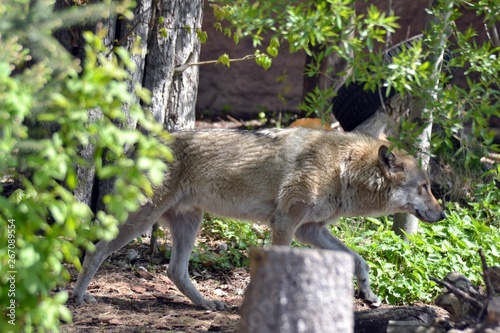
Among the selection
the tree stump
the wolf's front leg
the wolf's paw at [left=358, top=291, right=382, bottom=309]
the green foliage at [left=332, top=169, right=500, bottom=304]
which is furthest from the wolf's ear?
the tree stump

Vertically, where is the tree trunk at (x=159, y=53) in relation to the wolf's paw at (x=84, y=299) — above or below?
above

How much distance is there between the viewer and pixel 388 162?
718 cm

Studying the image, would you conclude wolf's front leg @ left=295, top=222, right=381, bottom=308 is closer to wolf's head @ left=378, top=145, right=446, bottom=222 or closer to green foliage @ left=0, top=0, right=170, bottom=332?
wolf's head @ left=378, top=145, right=446, bottom=222

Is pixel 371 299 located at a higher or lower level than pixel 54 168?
lower

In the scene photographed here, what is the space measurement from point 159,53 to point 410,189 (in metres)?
2.95

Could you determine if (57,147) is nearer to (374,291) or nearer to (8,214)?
(8,214)

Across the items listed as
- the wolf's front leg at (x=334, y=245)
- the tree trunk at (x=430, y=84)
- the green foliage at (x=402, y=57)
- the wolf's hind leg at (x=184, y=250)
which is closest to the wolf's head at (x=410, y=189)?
the tree trunk at (x=430, y=84)

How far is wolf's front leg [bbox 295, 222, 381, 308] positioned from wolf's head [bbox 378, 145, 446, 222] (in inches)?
30.7

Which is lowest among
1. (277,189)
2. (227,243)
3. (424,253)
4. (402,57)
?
(227,243)

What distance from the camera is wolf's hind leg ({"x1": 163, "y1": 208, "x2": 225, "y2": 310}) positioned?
6664mm

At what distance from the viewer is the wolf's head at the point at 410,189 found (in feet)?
23.7

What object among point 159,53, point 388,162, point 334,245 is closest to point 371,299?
point 334,245

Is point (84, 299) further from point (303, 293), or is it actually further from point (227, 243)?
point (303, 293)

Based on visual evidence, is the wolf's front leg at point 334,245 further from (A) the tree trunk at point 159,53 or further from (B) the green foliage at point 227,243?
(A) the tree trunk at point 159,53
